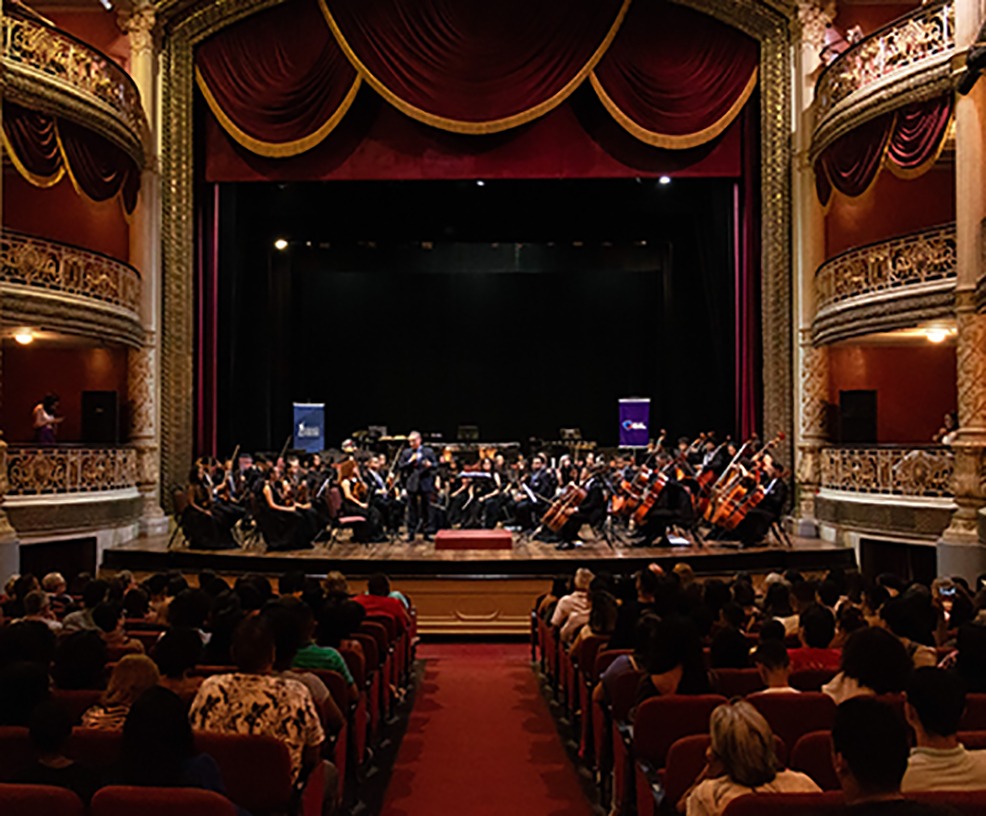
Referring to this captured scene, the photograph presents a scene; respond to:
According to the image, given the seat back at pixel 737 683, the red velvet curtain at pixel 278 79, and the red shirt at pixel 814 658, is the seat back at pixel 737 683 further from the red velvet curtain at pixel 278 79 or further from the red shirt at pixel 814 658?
the red velvet curtain at pixel 278 79

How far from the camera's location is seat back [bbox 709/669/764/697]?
382 centimetres

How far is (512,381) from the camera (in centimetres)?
2091

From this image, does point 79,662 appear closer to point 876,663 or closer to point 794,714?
point 794,714

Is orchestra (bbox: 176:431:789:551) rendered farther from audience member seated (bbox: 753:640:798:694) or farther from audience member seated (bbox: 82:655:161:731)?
audience member seated (bbox: 82:655:161:731)

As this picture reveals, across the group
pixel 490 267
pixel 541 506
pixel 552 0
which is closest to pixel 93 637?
pixel 541 506

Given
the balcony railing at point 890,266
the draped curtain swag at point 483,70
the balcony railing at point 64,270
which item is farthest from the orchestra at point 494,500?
the draped curtain swag at point 483,70

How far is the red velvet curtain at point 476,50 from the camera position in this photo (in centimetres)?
1316

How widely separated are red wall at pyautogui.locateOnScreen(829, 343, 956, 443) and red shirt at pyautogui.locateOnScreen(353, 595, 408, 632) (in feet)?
30.2

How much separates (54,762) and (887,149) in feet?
37.1

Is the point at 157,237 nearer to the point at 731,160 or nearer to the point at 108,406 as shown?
the point at 108,406

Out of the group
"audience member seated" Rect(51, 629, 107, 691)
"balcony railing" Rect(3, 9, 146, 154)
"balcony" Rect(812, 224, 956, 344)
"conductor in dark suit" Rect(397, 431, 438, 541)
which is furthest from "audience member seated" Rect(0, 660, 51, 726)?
"balcony" Rect(812, 224, 956, 344)

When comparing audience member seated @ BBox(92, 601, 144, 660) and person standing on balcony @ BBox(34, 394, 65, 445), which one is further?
person standing on balcony @ BBox(34, 394, 65, 445)

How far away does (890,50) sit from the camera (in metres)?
11.1

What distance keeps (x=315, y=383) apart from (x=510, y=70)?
30.6 ft
